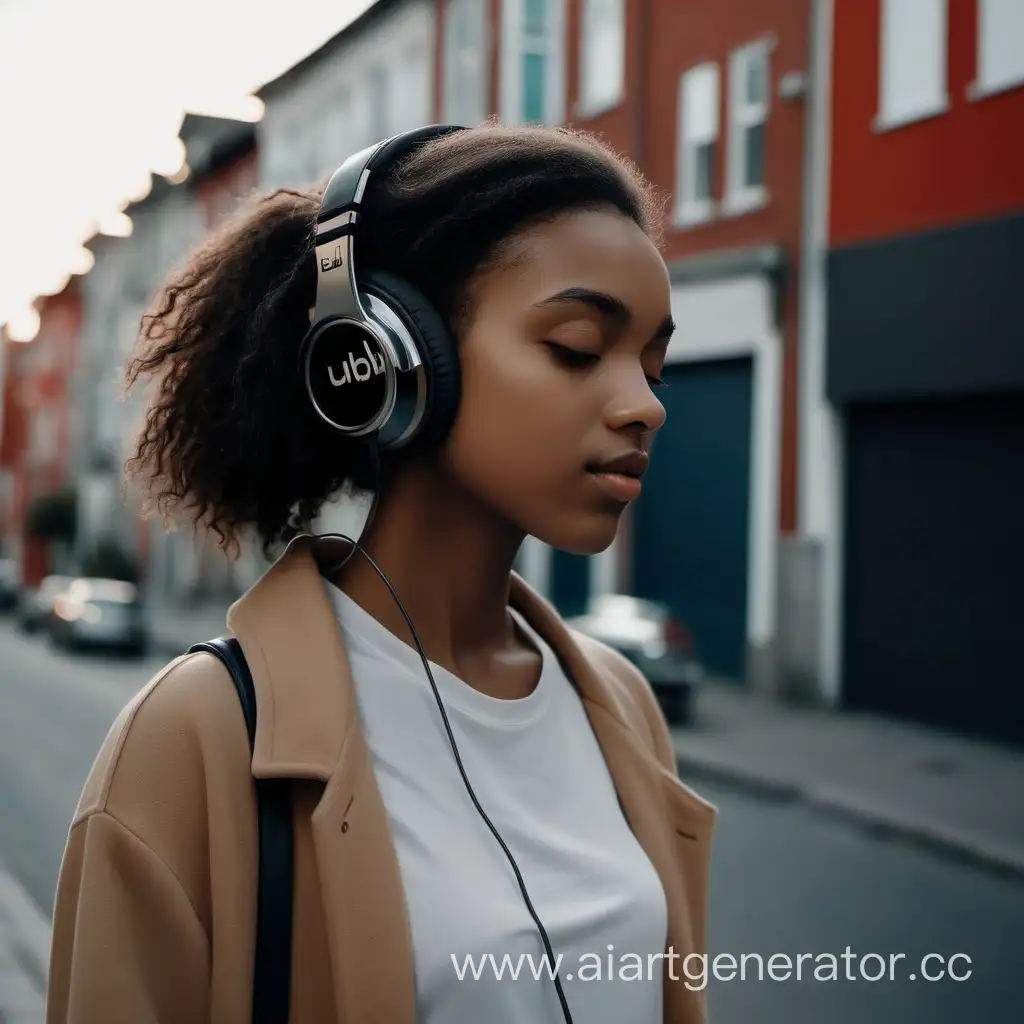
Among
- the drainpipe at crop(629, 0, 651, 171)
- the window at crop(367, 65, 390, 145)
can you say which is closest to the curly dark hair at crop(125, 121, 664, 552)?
the drainpipe at crop(629, 0, 651, 171)

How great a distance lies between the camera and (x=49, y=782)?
28.5 ft

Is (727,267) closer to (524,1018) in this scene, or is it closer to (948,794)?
(948,794)

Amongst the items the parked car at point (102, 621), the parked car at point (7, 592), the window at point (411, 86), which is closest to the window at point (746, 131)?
the window at point (411, 86)

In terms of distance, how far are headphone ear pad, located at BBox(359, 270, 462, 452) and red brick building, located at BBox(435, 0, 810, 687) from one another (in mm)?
11409

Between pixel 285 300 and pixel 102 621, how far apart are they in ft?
60.7

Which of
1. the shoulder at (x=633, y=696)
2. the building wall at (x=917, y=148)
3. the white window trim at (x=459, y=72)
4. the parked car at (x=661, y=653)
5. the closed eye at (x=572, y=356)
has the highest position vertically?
the white window trim at (x=459, y=72)

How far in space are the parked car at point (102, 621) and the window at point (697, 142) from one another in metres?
10.8

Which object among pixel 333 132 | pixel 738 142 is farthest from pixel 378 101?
pixel 738 142

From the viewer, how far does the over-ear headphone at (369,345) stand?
146 centimetres

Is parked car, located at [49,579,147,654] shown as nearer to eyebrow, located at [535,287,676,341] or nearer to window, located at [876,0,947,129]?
window, located at [876,0,947,129]

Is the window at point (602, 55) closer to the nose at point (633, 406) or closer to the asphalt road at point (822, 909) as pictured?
the asphalt road at point (822, 909)

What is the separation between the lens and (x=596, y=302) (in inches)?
56.5

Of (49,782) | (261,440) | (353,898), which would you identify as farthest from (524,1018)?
(49,782)

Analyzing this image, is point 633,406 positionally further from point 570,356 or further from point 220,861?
point 220,861
